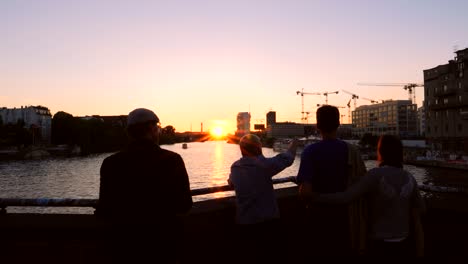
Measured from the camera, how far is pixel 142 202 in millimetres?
3256

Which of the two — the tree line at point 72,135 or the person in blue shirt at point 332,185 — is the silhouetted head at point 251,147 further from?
the tree line at point 72,135

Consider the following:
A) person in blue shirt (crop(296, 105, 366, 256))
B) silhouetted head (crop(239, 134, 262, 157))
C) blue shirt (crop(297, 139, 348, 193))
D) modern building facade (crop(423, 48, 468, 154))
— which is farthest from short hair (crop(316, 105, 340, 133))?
modern building facade (crop(423, 48, 468, 154))

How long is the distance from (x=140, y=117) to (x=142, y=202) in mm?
714

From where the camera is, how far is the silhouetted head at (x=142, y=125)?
3363 millimetres

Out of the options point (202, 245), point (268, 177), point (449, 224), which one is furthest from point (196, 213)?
point (449, 224)

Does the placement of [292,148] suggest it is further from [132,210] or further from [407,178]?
[132,210]

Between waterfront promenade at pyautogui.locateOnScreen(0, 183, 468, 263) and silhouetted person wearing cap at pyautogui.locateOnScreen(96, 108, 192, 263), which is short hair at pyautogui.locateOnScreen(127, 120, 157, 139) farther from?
waterfront promenade at pyautogui.locateOnScreen(0, 183, 468, 263)

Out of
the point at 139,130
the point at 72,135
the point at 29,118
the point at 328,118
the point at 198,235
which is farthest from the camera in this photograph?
the point at 29,118

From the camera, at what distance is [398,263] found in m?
3.61

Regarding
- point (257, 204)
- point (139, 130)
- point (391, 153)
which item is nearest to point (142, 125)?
point (139, 130)

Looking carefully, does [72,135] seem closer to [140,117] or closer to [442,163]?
[442,163]

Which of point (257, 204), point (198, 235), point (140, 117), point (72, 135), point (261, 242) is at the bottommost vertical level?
point (198, 235)

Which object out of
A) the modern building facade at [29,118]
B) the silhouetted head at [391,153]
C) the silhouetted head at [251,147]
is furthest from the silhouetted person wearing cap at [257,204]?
the modern building facade at [29,118]

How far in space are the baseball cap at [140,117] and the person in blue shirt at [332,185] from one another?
144 cm
